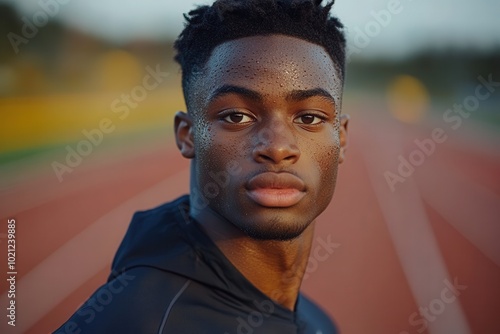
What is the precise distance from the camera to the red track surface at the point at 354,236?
724 cm

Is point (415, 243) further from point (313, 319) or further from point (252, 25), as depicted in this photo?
point (252, 25)

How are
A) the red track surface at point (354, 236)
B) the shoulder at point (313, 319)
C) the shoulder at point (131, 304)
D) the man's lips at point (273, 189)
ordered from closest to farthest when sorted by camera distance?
the shoulder at point (131, 304) < the man's lips at point (273, 189) < the shoulder at point (313, 319) < the red track surface at point (354, 236)

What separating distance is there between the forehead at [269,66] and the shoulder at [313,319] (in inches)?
42.5

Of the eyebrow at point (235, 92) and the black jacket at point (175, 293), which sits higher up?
the eyebrow at point (235, 92)

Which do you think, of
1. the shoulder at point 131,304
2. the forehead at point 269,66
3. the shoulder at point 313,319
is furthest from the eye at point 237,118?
the shoulder at point 313,319

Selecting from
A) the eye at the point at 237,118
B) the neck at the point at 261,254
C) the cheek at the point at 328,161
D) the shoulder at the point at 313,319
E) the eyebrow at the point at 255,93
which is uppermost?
the eyebrow at the point at 255,93

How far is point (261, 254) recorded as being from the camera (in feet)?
7.73

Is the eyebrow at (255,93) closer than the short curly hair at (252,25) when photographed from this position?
Yes

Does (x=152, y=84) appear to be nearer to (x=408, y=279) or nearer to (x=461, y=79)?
(x=461, y=79)

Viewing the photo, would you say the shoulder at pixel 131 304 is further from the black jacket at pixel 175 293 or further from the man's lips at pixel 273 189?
the man's lips at pixel 273 189

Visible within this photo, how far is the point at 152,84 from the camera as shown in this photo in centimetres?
1964

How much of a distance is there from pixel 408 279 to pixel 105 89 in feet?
42.5

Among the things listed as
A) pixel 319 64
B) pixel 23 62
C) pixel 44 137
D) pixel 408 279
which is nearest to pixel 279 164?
pixel 319 64

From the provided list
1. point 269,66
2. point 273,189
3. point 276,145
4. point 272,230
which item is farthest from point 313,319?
point 269,66
